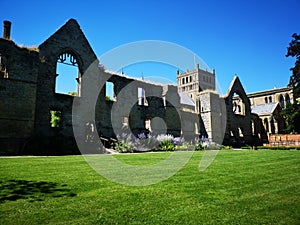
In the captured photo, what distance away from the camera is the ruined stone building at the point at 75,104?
15.3 m

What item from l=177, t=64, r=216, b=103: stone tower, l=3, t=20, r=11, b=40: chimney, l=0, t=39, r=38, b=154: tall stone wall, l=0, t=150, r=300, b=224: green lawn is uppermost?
l=177, t=64, r=216, b=103: stone tower

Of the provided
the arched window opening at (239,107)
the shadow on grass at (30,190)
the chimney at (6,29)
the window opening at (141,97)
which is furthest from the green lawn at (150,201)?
the arched window opening at (239,107)

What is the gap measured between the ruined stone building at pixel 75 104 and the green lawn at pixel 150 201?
11020 mm

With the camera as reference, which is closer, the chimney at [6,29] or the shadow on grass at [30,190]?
the shadow on grass at [30,190]

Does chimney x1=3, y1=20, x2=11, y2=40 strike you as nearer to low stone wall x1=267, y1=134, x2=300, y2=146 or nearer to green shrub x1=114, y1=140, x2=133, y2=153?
green shrub x1=114, y1=140, x2=133, y2=153

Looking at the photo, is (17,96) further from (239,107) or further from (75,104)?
(239,107)

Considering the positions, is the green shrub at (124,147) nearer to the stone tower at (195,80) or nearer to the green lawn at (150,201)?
the green lawn at (150,201)

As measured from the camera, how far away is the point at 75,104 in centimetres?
1844

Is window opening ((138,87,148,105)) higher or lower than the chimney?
lower

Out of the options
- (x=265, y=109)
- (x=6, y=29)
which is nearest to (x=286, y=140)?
(x=265, y=109)

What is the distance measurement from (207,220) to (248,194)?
1.67 meters

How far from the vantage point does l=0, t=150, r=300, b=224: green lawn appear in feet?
10.2

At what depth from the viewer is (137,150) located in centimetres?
1692

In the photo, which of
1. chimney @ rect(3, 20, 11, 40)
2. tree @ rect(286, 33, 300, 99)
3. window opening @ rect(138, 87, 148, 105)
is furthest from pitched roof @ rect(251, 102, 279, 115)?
chimney @ rect(3, 20, 11, 40)
